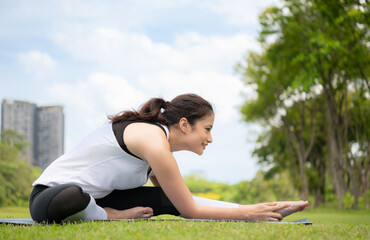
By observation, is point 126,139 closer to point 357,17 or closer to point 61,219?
point 61,219

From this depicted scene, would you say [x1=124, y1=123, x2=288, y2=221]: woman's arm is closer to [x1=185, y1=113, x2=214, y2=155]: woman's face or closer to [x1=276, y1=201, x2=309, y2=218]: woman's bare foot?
[x1=276, y1=201, x2=309, y2=218]: woman's bare foot

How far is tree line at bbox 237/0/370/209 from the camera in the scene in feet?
43.6

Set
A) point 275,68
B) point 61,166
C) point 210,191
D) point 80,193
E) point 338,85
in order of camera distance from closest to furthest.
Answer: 1. point 80,193
2. point 61,166
3. point 338,85
4. point 275,68
5. point 210,191

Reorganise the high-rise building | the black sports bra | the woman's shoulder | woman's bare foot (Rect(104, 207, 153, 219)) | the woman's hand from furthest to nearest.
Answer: the high-rise building, woman's bare foot (Rect(104, 207, 153, 219)), the woman's hand, the black sports bra, the woman's shoulder

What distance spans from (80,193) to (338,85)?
1411 cm

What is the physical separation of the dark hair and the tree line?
1038cm

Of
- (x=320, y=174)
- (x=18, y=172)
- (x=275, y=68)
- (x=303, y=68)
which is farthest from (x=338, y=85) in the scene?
(x=18, y=172)

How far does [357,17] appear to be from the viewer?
481 inches

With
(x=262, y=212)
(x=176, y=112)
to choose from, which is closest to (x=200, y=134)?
(x=176, y=112)

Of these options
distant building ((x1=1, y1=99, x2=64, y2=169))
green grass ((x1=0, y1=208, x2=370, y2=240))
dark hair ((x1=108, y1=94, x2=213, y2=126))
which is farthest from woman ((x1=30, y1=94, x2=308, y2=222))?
distant building ((x1=1, y1=99, x2=64, y2=169))

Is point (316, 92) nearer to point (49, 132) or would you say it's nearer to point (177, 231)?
point (49, 132)

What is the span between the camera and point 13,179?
10695 mm

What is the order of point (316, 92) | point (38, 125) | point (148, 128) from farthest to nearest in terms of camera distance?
1. point (316, 92)
2. point (38, 125)
3. point (148, 128)

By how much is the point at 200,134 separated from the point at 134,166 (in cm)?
60
